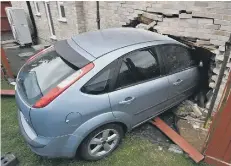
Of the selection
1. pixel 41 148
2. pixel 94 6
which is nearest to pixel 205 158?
pixel 41 148

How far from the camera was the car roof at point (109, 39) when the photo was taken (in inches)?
106

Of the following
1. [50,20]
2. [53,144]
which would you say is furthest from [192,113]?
[50,20]

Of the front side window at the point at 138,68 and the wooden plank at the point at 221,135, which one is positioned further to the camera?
the front side window at the point at 138,68

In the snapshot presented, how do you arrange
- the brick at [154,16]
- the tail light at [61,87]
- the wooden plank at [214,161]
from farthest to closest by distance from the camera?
the brick at [154,16] < the wooden plank at [214,161] < the tail light at [61,87]

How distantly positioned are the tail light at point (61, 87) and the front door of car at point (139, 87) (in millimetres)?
448

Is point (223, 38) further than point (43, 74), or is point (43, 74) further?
point (223, 38)

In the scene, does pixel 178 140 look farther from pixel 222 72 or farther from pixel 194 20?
pixel 194 20

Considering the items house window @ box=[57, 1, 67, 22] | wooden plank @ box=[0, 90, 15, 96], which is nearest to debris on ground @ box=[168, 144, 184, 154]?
wooden plank @ box=[0, 90, 15, 96]

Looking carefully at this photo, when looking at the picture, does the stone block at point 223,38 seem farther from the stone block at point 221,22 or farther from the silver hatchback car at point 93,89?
the silver hatchback car at point 93,89

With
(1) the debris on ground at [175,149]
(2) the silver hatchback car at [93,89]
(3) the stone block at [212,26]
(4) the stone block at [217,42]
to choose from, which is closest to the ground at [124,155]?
(1) the debris on ground at [175,149]

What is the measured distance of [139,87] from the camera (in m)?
2.83

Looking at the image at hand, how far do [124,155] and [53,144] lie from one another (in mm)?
1129

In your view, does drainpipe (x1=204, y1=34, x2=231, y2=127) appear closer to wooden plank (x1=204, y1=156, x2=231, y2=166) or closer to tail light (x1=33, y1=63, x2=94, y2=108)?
wooden plank (x1=204, y1=156, x2=231, y2=166)

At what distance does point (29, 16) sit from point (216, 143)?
31.9ft
